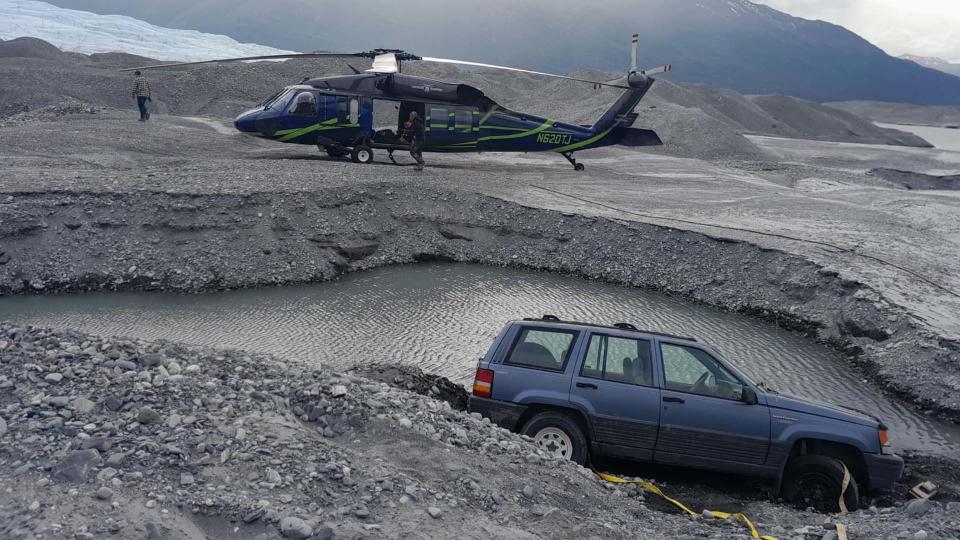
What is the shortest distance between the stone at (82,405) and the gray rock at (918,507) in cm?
742

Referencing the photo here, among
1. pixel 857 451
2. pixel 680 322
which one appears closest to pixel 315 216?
pixel 680 322

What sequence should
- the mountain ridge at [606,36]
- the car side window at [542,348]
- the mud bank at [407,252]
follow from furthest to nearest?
1. the mountain ridge at [606,36]
2. the mud bank at [407,252]
3. the car side window at [542,348]

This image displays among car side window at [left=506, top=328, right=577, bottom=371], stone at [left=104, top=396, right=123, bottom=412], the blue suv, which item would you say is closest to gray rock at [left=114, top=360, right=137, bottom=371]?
stone at [left=104, top=396, right=123, bottom=412]

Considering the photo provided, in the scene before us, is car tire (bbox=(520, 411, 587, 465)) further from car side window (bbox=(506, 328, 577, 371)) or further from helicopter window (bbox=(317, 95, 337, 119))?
helicopter window (bbox=(317, 95, 337, 119))

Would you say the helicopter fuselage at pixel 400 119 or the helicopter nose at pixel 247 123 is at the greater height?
the helicopter fuselage at pixel 400 119

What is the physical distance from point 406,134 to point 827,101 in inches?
5986

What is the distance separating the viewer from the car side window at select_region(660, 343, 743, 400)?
24.9ft

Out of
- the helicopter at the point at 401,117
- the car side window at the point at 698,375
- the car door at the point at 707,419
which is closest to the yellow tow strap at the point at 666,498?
the car door at the point at 707,419

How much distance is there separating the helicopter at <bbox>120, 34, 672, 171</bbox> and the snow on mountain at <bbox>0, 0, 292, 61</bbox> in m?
30.6

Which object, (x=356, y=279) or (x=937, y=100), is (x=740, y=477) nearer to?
(x=356, y=279)

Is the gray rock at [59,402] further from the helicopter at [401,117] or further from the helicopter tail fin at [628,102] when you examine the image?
the helicopter tail fin at [628,102]

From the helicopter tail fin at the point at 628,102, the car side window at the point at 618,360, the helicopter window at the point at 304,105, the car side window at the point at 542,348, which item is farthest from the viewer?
the helicopter tail fin at the point at 628,102

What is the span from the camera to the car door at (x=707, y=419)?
7.44m

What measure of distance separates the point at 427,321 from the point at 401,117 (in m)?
11.6
